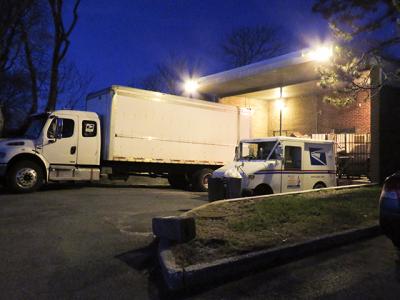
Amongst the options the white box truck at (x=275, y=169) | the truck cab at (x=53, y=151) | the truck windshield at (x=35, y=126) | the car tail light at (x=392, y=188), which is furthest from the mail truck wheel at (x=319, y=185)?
the truck windshield at (x=35, y=126)

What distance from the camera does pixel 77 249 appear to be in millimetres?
6250

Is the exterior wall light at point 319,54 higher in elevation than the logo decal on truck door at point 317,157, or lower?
higher

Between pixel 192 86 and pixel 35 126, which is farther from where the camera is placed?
pixel 192 86

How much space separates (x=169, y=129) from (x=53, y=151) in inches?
165

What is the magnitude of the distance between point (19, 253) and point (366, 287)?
4556 millimetres

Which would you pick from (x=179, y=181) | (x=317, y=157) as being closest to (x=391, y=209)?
(x=317, y=157)

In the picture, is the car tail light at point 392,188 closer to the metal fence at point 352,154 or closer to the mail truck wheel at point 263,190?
the mail truck wheel at point 263,190

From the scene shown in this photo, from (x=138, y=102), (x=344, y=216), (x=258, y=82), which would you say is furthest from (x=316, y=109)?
(x=344, y=216)

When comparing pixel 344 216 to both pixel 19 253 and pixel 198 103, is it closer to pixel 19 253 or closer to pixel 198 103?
pixel 19 253

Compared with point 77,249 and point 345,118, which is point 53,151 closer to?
point 77,249

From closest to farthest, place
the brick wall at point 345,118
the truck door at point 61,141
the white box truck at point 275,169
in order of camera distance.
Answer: the white box truck at point 275,169
the truck door at point 61,141
the brick wall at point 345,118

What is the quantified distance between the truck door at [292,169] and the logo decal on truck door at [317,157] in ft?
1.68

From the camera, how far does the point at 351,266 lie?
5551 millimetres

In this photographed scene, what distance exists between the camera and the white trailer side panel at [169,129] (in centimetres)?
1444
